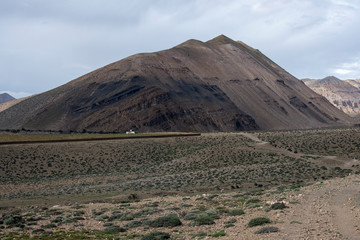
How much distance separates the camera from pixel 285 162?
1592 inches

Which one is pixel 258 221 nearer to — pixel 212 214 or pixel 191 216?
pixel 212 214

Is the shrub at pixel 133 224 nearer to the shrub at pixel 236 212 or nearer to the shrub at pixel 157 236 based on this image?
the shrub at pixel 157 236

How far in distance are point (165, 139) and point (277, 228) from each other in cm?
5012

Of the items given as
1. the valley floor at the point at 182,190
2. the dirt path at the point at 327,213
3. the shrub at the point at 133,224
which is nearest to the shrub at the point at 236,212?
the valley floor at the point at 182,190

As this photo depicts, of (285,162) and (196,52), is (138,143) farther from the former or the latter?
(196,52)

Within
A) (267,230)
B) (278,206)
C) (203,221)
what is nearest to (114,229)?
(203,221)

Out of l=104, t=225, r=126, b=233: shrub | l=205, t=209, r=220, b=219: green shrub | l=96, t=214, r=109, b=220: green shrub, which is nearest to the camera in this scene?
l=104, t=225, r=126, b=233: shrub

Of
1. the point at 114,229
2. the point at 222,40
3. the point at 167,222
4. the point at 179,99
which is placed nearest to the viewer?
the point at 114,229

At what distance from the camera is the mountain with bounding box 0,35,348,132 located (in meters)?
96.4

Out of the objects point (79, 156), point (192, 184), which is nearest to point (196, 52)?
point (79, 156)

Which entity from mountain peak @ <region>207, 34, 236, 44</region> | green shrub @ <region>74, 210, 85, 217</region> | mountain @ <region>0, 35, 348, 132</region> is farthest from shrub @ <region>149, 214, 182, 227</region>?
mountain peak @ <region>207, 34, 236, 44</region>

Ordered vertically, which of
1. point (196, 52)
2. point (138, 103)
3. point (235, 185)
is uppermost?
point (196, 52)

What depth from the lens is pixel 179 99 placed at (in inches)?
4090

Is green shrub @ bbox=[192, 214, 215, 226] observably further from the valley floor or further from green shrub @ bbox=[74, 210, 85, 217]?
green shrub @ bbox=[74, 210, 85, 217]
